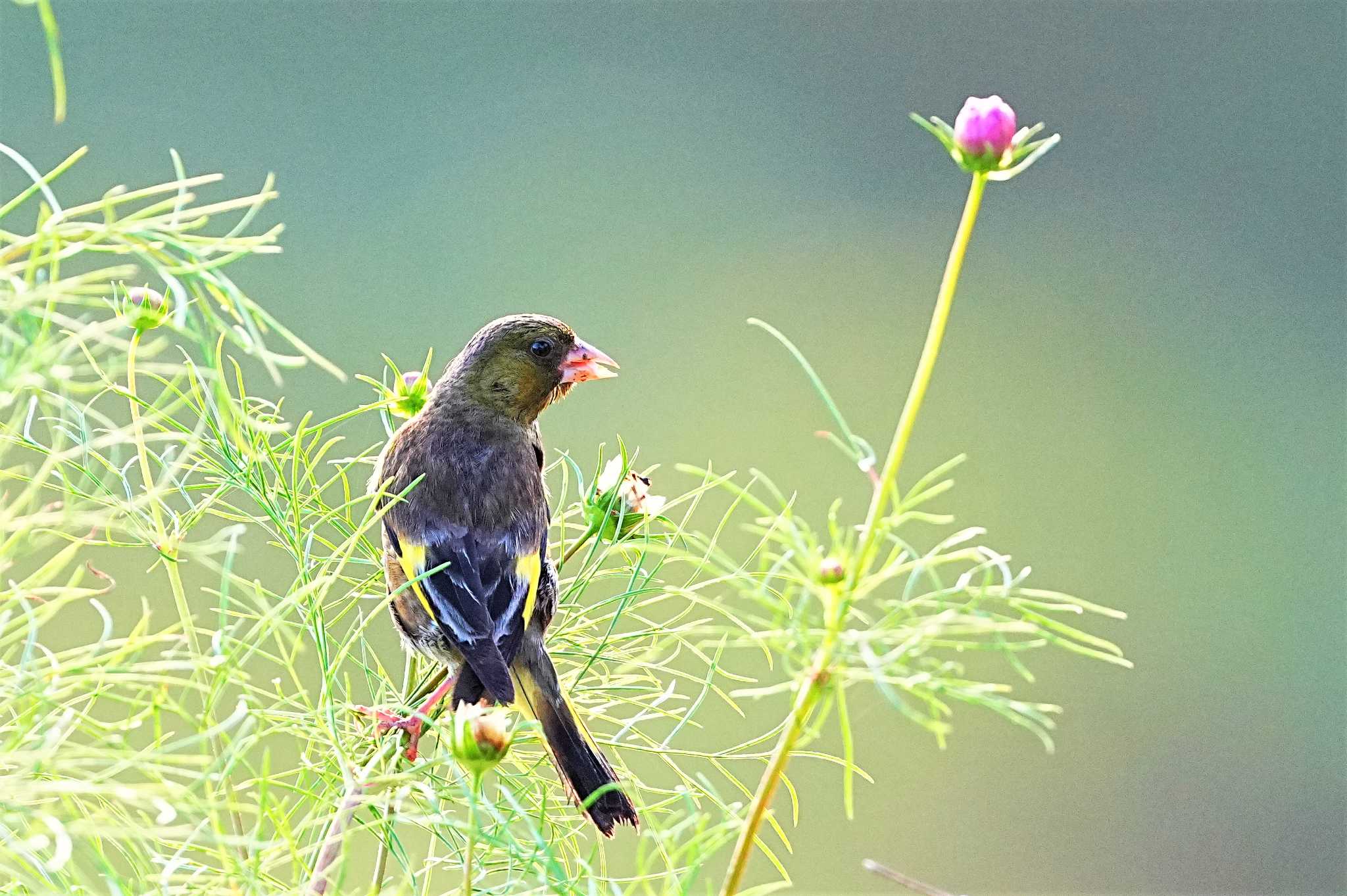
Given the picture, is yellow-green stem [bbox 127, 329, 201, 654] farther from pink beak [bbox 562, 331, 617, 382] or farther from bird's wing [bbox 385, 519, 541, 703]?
pink beak [bbox 562, 331, 617, 382]

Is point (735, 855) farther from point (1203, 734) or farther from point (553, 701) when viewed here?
point (1203, 734)

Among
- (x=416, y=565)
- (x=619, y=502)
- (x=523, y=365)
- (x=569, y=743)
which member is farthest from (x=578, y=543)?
(x=523, y=365)

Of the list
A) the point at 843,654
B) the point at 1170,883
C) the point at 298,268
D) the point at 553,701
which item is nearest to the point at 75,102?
the point at 298,268

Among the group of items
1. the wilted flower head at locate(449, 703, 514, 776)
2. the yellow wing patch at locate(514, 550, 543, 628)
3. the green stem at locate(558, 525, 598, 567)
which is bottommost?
the wilted flower head at locate(449, 703, 514, 776)

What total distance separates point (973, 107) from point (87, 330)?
0.52 m

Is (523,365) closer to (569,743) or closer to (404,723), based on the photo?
(569,743)

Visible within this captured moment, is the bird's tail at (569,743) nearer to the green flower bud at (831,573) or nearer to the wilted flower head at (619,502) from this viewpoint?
the wilted flower head at (619,502)

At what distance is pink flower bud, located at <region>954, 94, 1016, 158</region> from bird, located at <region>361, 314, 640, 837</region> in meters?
0.46

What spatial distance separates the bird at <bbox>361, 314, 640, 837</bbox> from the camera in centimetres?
129

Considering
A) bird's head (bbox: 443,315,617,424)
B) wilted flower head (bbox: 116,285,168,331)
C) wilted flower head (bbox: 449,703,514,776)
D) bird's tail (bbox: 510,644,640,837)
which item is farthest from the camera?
bird's head (bbox: 443,315,617,424)

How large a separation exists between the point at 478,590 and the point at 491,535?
0.11 metres

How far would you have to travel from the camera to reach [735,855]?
0.78 m

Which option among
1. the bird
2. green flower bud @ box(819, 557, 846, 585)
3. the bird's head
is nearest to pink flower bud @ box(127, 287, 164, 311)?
the bird

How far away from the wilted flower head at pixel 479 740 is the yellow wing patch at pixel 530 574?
612 mm
